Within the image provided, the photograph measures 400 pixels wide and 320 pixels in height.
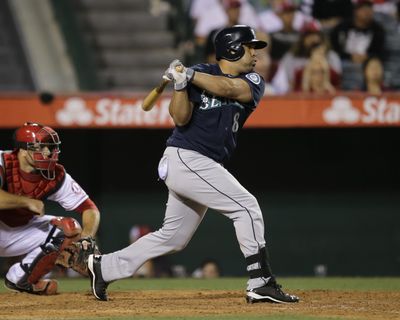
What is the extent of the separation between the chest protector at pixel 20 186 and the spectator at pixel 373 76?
4.01m

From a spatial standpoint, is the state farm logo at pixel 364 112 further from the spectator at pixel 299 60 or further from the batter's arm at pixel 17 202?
the batter's arm at pixel 17 202

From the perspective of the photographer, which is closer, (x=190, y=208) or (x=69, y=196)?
(x=190, y=208)

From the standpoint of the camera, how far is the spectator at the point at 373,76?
9.07 m

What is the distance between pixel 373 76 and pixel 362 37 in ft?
2.47

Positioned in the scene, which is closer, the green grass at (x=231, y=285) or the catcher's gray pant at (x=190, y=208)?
the catcher's gray pant at (x=190, y=208)

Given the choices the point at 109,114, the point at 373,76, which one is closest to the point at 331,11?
the point at 373,76

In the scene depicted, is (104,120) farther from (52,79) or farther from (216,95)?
(216,95)

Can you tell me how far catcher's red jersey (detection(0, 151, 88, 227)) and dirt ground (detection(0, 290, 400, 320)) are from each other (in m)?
0.54

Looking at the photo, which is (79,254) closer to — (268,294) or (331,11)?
(268,294)

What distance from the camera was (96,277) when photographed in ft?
18.2

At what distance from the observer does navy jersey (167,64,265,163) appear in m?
5.27

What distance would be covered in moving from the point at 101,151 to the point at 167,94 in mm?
1345

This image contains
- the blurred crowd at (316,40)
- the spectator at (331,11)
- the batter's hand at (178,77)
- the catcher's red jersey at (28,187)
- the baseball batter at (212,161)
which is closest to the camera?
the batter's hand at (178,77)

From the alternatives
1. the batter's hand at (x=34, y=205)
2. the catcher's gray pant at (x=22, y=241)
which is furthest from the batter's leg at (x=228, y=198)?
the catcher's gray pant at (x=22, y=241)
